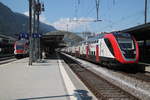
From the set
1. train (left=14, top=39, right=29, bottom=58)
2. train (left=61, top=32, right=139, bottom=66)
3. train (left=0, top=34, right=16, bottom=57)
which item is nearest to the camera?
train (left=61, top=32, right=139, bottom=66)

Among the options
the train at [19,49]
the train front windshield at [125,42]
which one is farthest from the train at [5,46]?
the train front windshield at [125,42]

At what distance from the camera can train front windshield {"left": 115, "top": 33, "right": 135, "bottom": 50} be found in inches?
650

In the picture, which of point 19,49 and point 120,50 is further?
point 19,49

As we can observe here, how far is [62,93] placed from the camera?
27.6ft

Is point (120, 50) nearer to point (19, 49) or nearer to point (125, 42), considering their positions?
point (125, 42)

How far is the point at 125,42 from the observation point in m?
16.9

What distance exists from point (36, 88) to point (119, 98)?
328cm

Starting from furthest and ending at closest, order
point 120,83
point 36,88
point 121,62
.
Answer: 1. point 121,62
2. point 120,83
3. point 36,88

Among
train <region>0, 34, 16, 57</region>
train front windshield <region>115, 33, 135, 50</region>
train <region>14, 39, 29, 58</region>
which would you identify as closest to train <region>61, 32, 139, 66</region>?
train front windshield <region>115, 33, 135, 50</region>

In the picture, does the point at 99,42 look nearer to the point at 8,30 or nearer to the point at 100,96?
the point at 100,96

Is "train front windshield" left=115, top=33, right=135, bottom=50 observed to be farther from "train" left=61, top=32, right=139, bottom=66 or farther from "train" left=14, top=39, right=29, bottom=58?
"train" left=14, top=39, right=29, bottom=58

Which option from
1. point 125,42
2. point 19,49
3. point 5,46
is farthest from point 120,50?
point 5,46

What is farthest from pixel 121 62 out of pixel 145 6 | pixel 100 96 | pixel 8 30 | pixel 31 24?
pixel 8 30

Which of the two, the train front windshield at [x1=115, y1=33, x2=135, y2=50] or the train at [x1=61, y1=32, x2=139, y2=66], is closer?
the train at [x1=61, y1=32, x2=139, y2=66]
